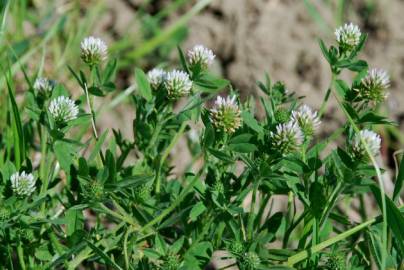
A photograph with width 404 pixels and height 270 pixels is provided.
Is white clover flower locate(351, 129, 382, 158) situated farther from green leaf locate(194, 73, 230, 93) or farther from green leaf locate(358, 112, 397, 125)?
green leaf locate(194, 73, 230, 93)

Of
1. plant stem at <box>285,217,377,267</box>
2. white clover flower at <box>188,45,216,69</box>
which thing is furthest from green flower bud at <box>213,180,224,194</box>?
white clover flower at <box>188,45,216,69</box>

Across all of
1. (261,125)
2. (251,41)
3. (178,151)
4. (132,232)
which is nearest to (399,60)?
(251,41)

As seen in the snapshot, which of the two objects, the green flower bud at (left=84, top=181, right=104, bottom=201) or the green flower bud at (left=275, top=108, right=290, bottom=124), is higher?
the green flower bud at (left=275, top=108, right=290, bottom=124)

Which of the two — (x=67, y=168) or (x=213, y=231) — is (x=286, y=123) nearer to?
(x=213, y=231)

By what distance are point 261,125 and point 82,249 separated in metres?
0.51

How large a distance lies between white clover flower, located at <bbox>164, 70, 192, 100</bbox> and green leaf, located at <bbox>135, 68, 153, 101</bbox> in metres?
0.09

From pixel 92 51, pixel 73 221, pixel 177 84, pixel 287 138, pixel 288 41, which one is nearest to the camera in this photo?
pixel 287 138

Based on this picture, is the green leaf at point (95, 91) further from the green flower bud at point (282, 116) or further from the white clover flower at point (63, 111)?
the green flower bud at point (282, 116)

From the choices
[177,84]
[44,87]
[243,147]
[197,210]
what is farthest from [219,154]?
[44,87]

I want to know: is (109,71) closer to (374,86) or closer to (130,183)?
(130,183)

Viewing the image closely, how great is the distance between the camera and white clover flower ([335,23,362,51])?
1.90 metres

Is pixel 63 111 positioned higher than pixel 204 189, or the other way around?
pixel 63 111

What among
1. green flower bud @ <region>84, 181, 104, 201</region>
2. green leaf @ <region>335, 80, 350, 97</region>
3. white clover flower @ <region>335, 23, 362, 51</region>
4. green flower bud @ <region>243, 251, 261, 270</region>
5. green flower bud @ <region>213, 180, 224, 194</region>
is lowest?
green flower bud @ <region>243, 251, 261, 270</region>

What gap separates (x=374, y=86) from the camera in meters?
1.83
